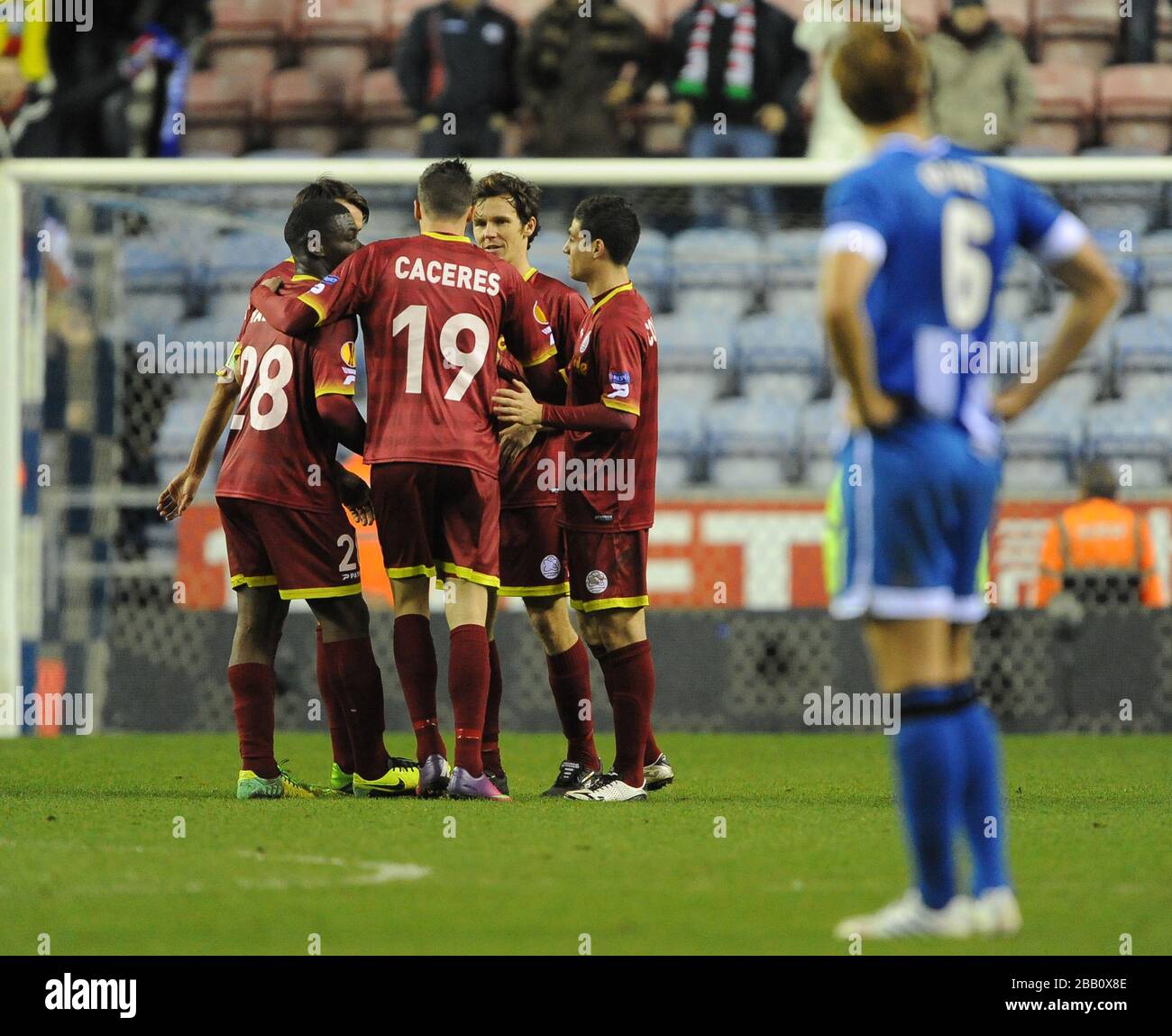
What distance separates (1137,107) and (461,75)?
4.70 metres

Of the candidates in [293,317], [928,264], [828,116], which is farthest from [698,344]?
[928,264]

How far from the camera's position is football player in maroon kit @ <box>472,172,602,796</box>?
6.30m

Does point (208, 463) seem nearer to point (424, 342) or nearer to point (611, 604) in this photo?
point (424, 342)

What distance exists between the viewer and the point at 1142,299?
12.0m

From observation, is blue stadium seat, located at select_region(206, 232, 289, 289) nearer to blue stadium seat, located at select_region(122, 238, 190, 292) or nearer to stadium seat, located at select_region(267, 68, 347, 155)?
blue stadium seat, located at select_region(122, 238, 190, 292)

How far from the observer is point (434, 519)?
579cm

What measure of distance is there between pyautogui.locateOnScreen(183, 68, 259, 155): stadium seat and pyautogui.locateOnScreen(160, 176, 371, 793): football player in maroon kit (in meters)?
7.63

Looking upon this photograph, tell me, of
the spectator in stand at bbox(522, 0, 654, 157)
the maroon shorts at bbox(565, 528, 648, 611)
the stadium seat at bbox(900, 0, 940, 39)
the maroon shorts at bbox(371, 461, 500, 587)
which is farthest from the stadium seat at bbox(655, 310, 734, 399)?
the maroon shorts at bbox(371, 461, 500, 587)

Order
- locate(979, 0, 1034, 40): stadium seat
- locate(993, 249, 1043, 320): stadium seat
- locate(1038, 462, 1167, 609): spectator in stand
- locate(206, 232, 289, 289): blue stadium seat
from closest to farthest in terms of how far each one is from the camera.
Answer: locate(1038, 462, 1167, 609): spectator in stand → locate(993, 249, 1043, 320): stadium seat → locate(206, 232, 289, 289): blue stadium seat → locate(979, 0, 1034, 40): stadium seat

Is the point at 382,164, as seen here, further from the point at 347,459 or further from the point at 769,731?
the point at 769,731

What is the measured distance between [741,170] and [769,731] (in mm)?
3028

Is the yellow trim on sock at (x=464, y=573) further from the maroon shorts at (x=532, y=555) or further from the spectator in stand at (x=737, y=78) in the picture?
the spectator in stand at (x=737, y=78)

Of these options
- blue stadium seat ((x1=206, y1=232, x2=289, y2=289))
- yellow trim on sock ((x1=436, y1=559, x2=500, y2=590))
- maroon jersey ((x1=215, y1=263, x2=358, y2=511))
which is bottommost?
yellow trim on sock ((x1=436, y1=559, x2=500, y2=590))

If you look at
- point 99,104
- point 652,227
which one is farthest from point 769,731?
point 99,104
